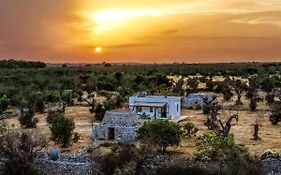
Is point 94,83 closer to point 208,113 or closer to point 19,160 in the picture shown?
point 208,113

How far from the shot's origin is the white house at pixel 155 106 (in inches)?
1784

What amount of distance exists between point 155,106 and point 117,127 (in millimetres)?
9351

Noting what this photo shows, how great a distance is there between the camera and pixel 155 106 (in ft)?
149

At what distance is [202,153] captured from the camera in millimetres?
30000

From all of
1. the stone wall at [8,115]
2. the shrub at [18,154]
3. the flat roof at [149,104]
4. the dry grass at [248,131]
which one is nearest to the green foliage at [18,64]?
the stone wall at [8,115]

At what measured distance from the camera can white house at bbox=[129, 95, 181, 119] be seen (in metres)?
45.3

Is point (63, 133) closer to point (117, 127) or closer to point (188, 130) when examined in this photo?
point (117, 127)

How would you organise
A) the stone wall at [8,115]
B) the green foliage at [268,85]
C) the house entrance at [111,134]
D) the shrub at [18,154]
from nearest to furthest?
the shrub at [18,154] → the house entrance at [111,134] → the stone wall at [8,115] → the green foliage at [268,85]

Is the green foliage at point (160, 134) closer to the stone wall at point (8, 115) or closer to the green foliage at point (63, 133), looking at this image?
the green foliage at point (63, 133)

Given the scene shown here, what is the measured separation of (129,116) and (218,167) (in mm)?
10495

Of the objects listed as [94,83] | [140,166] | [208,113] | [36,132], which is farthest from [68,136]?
[94,83]

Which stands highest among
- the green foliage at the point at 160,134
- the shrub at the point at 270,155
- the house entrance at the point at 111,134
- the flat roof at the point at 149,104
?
the flat roof at the point at 149,104

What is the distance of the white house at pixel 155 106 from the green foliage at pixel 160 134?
10.9 meters

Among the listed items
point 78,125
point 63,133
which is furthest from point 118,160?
point 78,125
